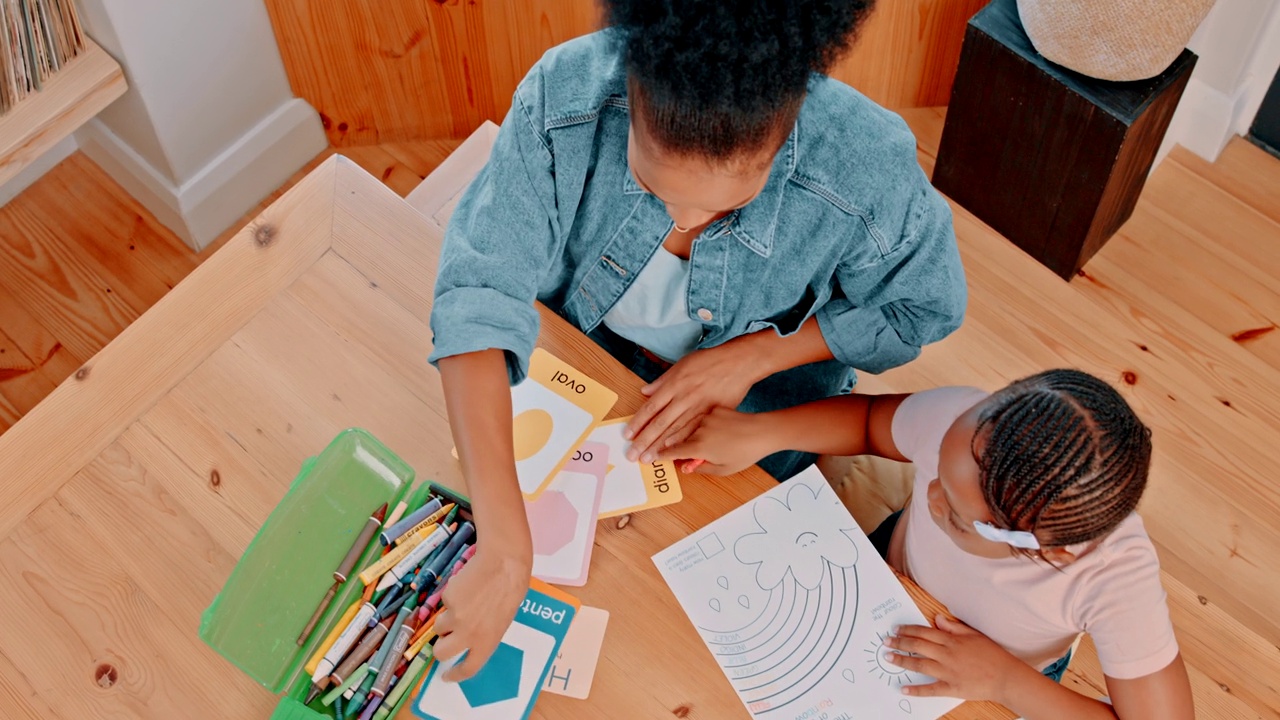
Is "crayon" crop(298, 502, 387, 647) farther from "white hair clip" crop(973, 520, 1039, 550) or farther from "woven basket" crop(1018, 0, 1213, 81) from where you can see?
"woven basket" crop(1018, 0, 1213, 81)

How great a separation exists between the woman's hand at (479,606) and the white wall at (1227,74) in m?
1.52

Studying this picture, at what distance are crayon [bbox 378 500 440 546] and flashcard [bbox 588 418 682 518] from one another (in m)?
0.16

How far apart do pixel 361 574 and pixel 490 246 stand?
0.31 meters

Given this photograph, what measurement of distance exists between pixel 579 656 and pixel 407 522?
7.7 inches

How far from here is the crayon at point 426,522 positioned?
1000 millimetres

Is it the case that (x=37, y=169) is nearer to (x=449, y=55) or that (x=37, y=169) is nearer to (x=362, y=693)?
(x=449, y=55)

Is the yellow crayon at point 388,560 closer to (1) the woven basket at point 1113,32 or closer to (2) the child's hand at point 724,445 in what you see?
(2) the child's hand at point 724,445

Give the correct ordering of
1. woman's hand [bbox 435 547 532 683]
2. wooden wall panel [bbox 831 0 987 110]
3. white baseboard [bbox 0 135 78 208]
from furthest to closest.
A: white baseboard [bbox 0 135 78 208] < wooden wall panel [bbox 831 0 987 110] < woman's hand [bbox 435 547 532 683]

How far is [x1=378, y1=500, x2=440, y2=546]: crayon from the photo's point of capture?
100 cm

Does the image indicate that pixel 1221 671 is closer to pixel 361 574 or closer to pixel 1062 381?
pixel 1062 381

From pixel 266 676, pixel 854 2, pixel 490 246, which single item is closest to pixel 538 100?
pixel 490 246

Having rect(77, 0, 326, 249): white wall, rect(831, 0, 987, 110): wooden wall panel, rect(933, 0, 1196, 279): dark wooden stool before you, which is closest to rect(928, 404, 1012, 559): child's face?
rect(933, 0, 1196, 279): dark wooden stool

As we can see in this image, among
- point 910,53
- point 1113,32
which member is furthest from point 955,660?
point 910,53

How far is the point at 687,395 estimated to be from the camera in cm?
110
